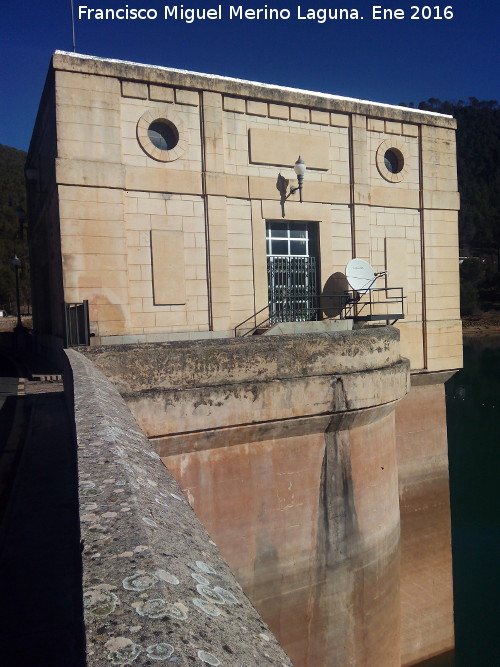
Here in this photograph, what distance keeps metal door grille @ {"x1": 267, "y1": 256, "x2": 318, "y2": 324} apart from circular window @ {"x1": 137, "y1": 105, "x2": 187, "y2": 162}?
2868mm

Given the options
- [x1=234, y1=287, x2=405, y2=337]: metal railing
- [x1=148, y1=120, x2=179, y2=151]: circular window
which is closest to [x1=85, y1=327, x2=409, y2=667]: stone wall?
[x1=234, y1=287, x2=405, y2=337]: metal railing

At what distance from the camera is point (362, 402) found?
7426 millimetres

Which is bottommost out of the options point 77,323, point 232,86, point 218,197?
point 77,323

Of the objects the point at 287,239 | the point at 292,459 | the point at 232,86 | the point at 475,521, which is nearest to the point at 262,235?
the point at 287,239

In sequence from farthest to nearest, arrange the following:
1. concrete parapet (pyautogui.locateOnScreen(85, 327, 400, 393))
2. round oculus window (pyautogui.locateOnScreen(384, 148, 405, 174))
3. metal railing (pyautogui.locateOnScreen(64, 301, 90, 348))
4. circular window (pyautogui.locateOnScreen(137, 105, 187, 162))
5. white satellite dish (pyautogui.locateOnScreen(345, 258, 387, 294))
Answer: round oculus window (pyautogui.locateOnScreen(384, 148, 405, 174)), white satellite dish (pyautogui.locateOnScreen(345, 258, 387, 294)), circular window (pyautogui.locateOnScreen(137, 105, 187, 162)), metal railing (pyautogui.locateOnScreen(64, 301, 90, 348)), concrete parapet (pyautogui.locateOnScreen(85, 327, 400, 393))

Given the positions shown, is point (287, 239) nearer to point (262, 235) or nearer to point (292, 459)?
point (262, 235)

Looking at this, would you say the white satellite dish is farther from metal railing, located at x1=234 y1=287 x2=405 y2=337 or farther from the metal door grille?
the metal door grille

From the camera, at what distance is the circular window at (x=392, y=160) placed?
458 inches

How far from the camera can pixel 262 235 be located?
10.6 metres

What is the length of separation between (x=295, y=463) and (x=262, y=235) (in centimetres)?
502

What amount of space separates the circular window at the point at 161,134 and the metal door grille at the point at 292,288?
9.41ft

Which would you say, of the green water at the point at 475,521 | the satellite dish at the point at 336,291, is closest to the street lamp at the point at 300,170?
the satellite dish at the point at 336,291

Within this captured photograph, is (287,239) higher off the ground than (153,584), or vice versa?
(287,239)

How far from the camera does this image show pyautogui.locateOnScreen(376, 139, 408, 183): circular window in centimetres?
1164
